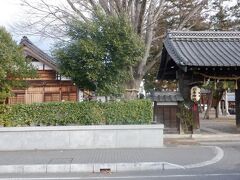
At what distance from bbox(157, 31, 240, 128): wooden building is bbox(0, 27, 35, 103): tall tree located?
6.77 meters

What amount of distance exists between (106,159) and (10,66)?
233 inches

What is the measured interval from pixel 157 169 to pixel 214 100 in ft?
109

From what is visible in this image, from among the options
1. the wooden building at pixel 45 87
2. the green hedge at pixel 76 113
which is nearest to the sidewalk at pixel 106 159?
the green hedge at pixel 76 113

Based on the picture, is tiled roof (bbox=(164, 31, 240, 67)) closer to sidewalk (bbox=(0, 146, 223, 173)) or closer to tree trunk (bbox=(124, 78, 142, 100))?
tree trunk (bbox=(124, 78, 142, 100))

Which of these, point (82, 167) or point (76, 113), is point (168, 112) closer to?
point (76, 113)

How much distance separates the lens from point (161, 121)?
18.5m

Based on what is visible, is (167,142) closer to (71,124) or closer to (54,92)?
(71,124)

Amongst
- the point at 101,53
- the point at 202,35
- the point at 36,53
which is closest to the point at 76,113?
the point at 101,53

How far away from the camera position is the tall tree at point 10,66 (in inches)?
591

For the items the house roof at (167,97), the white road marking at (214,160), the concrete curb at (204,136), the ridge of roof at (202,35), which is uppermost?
the ridge of roof at (202,35)

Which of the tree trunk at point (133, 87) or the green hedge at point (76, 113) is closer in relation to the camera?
the green hedge at point (76, 113)

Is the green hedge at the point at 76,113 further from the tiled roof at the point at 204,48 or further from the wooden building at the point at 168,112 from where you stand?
the tiled roof at the point at 204,48

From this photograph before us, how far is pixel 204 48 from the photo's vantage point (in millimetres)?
A: 19547

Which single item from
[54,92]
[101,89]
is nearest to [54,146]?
[101,89]
